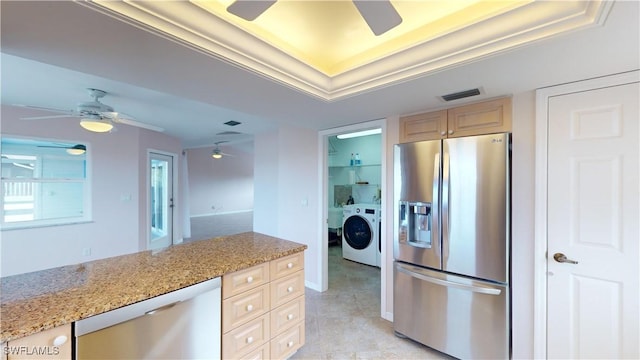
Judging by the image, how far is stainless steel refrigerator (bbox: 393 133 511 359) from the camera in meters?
1.84

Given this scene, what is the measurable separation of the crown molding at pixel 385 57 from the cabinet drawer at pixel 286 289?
4.69 feet

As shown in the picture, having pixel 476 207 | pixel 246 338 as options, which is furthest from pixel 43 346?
pixel 476 207

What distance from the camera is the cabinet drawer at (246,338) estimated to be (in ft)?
5.13

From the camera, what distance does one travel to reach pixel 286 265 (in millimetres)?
1934

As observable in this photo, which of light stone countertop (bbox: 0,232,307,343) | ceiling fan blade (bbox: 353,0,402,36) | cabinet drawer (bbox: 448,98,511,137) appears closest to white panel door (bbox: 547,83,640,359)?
cabinet drawer (bbox: 448,98,511,137)

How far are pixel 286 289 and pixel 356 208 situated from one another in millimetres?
2657

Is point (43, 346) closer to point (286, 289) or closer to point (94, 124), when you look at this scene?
point (286, 289)

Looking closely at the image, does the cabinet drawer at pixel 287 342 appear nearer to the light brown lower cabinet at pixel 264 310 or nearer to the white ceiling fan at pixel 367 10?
the light brown lower cabinet at pixel 264 310

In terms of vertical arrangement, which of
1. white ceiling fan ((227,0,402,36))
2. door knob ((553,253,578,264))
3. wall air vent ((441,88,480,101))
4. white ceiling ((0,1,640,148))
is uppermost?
white ceiling fan ((227,0,402,36))

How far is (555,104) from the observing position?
1.75 m

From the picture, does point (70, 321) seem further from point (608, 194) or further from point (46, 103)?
point (46, 103)

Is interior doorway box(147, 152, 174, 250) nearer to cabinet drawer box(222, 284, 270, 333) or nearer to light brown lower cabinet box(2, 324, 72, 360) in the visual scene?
cabinet drawer box(222, 284, 270, 333)

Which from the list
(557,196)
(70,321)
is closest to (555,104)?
(557,196)

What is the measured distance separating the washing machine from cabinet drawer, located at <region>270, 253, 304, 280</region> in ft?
7.82
